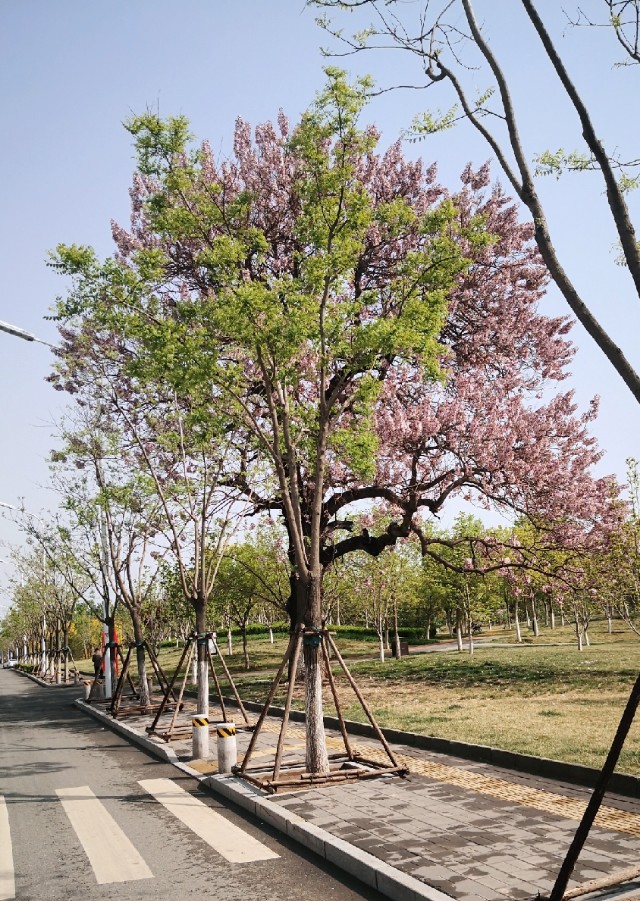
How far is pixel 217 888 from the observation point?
6.85 m

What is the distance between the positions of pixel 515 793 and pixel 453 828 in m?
1.72

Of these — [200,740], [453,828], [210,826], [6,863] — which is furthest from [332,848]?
[200,740]

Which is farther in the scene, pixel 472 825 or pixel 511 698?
pixel 511 698

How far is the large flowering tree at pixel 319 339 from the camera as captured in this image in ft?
36.7

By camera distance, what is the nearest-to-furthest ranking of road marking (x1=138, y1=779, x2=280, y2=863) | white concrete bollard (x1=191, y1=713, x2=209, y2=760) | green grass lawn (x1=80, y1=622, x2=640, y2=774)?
road marking (x1=138, y1=779, x2=280, y2=863), green grass lawn (x1=80, y1=622, x2=640, y2=774), white concrete bollard (x1=191, y1=713, x2=209, y2=760)

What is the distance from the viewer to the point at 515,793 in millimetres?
9383

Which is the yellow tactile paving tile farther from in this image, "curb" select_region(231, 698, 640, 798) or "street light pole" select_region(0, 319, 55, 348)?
"street light pole" select_region(0, 319, 55, 348)

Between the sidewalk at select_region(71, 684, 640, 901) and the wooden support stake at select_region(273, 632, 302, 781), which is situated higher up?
the wooden support stake at select_region(273, 632, 302, 781)

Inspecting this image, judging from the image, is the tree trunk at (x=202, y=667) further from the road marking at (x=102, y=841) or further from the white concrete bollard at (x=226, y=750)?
the road marking at (x=102, y=841)

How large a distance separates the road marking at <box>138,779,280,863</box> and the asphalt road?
14mm

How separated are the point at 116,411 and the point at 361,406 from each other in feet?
33.6

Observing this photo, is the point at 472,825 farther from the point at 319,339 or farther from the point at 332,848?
the point at 319,339

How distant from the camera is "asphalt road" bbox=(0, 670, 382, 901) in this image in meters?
6.87

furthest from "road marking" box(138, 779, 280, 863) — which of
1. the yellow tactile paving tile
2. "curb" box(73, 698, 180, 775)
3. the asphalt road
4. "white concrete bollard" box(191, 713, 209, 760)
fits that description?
the yellow tactile paving tile
